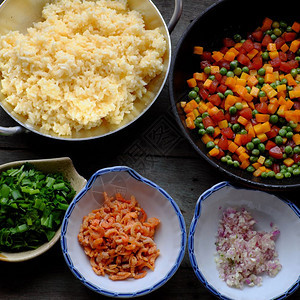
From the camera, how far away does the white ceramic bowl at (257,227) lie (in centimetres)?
237

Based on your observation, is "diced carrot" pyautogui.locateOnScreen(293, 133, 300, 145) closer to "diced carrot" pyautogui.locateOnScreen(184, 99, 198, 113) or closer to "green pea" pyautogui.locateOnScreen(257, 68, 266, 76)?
"green pea" pyautogui.locateOnScreen(257, 68, 266, 76)

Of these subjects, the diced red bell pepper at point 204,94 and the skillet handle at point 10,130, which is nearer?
the skillet handle at point 10,130

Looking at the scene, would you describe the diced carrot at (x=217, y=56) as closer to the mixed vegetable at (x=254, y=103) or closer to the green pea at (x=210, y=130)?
the mixed vegetable at (x=254, y=103)

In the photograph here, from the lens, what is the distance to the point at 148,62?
2.34 metres

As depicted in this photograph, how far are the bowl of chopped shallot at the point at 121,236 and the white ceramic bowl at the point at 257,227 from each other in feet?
0.51

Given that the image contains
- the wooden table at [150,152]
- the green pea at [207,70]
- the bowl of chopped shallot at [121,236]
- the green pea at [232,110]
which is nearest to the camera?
the bowl of chopped shallot at [121,236]

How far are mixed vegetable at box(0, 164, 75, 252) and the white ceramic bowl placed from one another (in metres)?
0.74

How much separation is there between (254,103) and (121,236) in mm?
1043

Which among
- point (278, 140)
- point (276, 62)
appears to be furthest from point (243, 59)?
point (278, 140)

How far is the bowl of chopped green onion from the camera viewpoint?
234 centimetres

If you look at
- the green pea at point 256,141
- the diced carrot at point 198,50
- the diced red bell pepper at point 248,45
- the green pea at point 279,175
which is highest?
the diced carrot at point 198,50

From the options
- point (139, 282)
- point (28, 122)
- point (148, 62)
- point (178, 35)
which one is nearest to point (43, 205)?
point (28, 122)

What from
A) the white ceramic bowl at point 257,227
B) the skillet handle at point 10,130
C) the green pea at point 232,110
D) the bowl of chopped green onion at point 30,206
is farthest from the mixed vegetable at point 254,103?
the skillet handle at point 10,130

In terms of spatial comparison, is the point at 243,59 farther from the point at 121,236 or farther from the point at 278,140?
the point at 121,236
